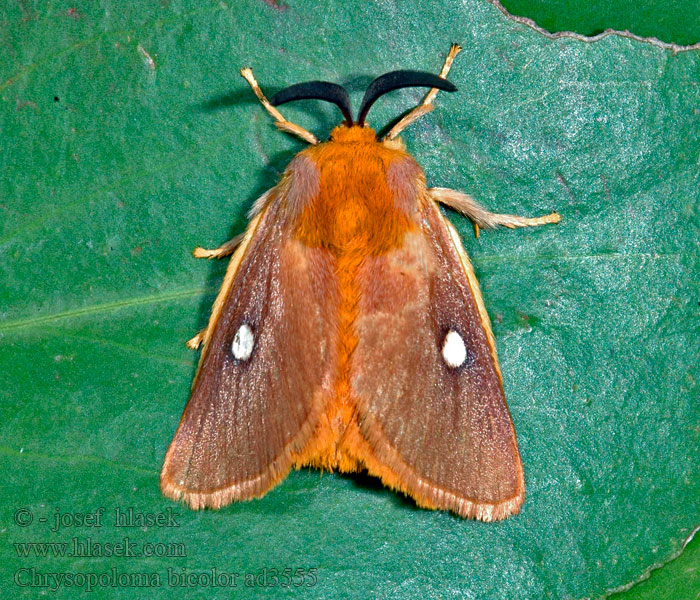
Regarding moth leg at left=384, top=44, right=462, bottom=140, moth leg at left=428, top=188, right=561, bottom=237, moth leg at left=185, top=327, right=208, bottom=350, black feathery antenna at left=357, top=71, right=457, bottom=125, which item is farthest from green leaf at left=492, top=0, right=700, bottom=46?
moth leg at left=185, top=327, right=208, bottom=350

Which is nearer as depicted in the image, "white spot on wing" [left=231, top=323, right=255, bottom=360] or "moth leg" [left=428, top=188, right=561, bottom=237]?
"white spot on wing" [left=231, top=323, right=255, bottom=360]

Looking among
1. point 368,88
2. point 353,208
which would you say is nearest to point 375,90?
point 368,88

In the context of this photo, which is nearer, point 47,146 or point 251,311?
point 251,311

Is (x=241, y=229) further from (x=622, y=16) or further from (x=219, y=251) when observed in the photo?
(x=622, y=16)

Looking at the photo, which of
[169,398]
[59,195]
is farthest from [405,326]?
[59,195]

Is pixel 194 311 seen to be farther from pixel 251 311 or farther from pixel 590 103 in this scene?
pixel 590 103

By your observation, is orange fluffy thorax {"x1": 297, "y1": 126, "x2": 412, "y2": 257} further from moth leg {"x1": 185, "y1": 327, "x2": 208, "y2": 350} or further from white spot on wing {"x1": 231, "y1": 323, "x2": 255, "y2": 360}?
moth leg {"x1": 185, "y1": 327, "x2": 208, "y2": 350}

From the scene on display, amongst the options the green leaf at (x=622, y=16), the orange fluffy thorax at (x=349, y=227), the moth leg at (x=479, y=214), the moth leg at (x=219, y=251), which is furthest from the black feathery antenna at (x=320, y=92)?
the green leaf at (x=622, y=16)
